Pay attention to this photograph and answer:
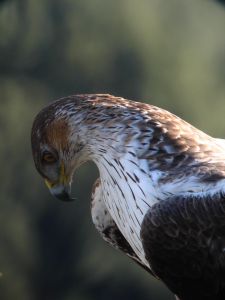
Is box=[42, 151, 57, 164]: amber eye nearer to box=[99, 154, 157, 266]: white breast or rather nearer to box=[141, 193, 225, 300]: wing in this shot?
box=[99, 154, 157, 266]: white breast

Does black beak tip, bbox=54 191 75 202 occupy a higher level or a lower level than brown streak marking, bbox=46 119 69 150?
lower

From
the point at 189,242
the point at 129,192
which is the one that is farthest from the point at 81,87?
the point at 189,242

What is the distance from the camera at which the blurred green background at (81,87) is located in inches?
179

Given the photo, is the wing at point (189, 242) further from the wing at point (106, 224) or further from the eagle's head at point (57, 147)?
the wing at point (106, 224)

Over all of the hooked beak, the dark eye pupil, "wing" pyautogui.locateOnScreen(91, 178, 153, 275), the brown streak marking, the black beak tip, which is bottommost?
"wing" pyautogui.locateOnScreen(91, 178, 153, 275)

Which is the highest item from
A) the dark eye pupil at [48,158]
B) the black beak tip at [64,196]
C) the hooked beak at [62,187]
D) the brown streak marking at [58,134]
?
the brown streak marking at [58,134]

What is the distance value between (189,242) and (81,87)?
7.08ft

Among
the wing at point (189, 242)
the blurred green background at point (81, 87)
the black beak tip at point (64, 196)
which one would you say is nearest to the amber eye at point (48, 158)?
the black beak tip at point (64, 196)

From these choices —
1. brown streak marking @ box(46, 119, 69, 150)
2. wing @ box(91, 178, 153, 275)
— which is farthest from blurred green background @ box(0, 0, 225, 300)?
brown streak marking @ box(46, 119, 69, 150)

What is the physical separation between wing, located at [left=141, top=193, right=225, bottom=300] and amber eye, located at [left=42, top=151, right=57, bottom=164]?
52 centimetres

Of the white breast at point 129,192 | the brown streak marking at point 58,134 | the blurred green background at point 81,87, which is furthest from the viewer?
the blurred green background at point 81,87

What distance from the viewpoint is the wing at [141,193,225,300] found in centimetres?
254

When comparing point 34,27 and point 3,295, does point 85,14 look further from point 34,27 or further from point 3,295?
point 3,295

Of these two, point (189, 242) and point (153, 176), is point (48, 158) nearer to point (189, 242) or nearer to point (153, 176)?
point (153, 176)
